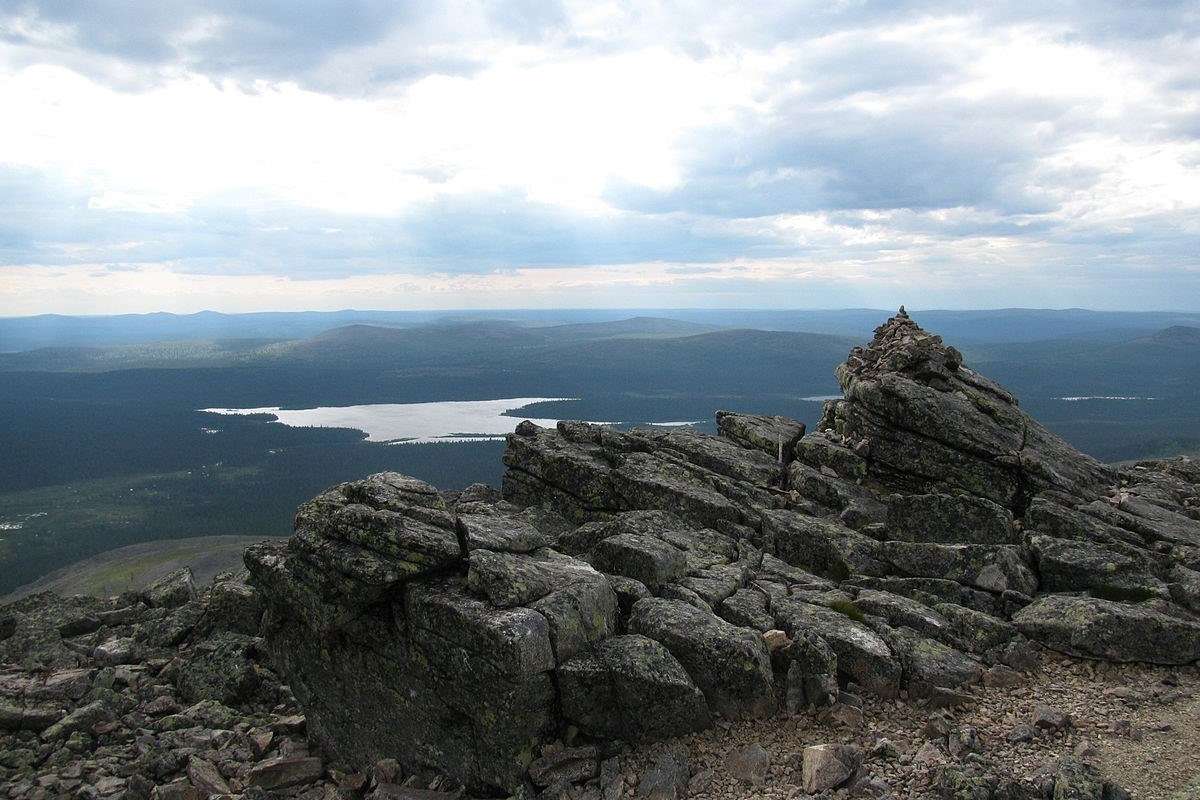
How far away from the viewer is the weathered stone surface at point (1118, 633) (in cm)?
2295

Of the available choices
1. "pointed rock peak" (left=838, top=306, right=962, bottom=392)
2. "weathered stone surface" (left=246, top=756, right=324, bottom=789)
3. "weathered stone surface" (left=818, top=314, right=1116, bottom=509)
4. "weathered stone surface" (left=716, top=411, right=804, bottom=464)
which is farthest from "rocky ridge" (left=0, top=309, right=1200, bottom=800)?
"pointed rock peak" (left=838, top=306, right=962, bottom=392)

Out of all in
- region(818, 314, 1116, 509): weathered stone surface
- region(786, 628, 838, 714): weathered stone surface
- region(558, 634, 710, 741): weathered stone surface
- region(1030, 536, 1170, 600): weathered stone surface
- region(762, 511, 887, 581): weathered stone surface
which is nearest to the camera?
region(558, 634, 710, 741): weathered stone surface

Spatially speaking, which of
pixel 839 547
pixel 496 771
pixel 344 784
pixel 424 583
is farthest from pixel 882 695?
pixel 344 784

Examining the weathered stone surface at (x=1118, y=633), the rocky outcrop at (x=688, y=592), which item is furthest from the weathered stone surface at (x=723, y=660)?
the weathered stone surface at (x=1118, y=633)

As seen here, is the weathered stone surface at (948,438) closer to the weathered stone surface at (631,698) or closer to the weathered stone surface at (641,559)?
the weathered stone surface at (641,559)

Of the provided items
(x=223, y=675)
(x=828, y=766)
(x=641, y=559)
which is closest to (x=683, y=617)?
(x=641, y=559)

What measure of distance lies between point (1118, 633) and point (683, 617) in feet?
47.0

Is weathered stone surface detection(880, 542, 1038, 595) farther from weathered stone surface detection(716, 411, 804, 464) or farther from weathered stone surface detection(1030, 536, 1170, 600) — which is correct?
weathered stone surface detection(716, 411, 804, 464)

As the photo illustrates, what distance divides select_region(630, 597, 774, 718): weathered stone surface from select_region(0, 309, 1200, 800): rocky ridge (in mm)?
67

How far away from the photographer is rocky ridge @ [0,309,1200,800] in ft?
68.1

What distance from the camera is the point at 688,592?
25.3 metres

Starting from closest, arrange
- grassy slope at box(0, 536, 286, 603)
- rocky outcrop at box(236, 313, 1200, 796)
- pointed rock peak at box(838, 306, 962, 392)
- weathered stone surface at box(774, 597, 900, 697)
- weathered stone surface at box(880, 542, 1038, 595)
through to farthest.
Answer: rocky outcrop at box(236, 313, 1200, 796) → weathered stone surface at box(774, 597, 900, 697) → weathered stone surface at box(880, 542, 1038, 595) → pointed rock peak at box(838, 306, 962, 392) → grassy slope at box(0, 536, 286, 603)

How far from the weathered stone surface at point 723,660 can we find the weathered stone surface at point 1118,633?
1016cm

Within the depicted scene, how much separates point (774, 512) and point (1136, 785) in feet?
57.9
